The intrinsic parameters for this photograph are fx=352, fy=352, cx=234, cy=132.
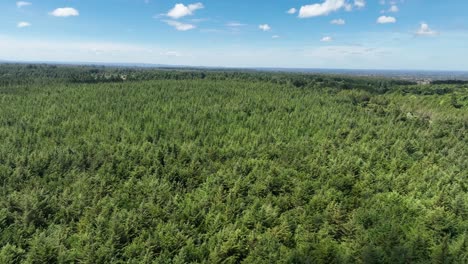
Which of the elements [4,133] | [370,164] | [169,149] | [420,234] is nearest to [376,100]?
[370,164]

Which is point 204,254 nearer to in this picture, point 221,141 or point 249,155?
point 249,155

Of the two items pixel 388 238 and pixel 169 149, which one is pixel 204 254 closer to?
pixel 388 238

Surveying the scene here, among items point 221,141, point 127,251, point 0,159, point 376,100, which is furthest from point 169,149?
point 376,100

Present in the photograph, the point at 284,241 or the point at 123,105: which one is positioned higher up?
the point at 123,105

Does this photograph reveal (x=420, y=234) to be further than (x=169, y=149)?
No

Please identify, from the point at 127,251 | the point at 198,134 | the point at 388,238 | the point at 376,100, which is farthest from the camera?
the point at 376,100

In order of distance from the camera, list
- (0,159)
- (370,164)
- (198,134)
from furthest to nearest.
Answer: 1. (198,134)
2. (370,164)
3. (0,159)
